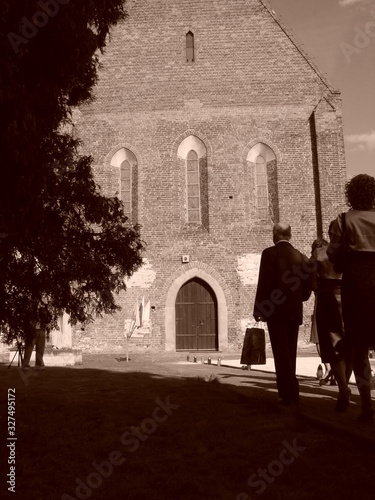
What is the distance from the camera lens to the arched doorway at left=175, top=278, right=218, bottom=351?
1780cm

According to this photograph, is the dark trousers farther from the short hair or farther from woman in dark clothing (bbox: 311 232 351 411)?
the short hair

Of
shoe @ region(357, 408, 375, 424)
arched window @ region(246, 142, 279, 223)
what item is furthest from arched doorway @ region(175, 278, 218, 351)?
shoe @ region(357, 408, 375, 424)

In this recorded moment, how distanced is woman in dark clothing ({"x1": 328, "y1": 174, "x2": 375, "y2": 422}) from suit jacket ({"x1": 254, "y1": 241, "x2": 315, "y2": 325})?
98 centimetres

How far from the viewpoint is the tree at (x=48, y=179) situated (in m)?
5.37

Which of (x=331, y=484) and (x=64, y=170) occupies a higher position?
(x=64, y=170)

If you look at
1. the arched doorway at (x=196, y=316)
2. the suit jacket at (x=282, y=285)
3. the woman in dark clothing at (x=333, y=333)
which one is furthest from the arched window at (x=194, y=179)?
the woman in dark clothing at (x=333, y=333)

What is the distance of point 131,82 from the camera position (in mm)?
18797

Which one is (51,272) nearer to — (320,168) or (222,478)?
(222,478)

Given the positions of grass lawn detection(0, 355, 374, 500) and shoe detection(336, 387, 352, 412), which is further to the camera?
shoe detection(336, 387, 352, 412)

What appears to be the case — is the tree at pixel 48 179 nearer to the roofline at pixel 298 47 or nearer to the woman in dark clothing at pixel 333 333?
the woman in dark clothing at pixel 333 333

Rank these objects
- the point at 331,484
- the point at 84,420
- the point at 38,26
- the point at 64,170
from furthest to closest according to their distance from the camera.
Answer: the point at 64,170
the point at 38,26
the point at 84,420
the point at 331,484

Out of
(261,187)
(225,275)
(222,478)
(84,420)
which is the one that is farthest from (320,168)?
(222,478)

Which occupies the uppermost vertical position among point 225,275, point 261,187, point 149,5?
point 149,5

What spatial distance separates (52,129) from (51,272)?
1.74m
